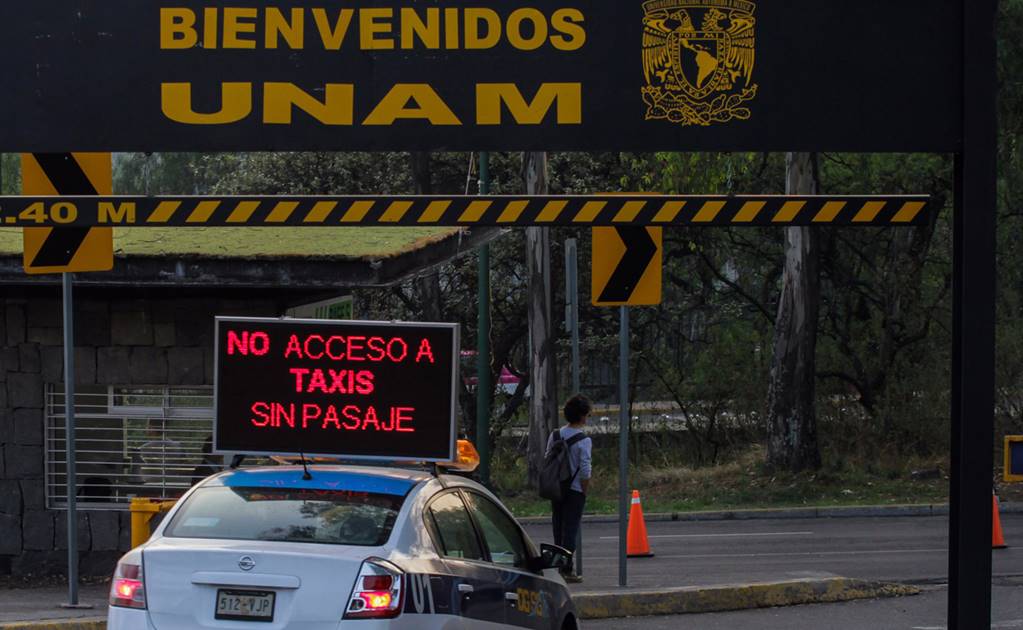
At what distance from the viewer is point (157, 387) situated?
14227mm

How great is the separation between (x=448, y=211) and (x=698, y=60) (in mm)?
1561

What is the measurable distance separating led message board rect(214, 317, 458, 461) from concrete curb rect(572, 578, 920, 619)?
4161 mm

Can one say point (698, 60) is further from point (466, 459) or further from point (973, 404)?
point (466, 459)

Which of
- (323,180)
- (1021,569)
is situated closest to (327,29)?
(1021,569)

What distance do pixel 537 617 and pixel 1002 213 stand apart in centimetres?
2312

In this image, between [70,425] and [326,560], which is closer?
[326,560]

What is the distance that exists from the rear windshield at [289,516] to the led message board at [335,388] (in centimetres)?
92

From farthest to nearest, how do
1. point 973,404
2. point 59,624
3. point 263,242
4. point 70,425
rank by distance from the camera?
point 263,242 < point 70,425 < point 59,624 < point 973,404

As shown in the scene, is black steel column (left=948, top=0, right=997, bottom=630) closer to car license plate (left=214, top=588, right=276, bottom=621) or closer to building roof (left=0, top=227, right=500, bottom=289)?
car license plate (left=214, top=588, right=276, bottom=621)

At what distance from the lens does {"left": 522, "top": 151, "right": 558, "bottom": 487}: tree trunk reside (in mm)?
26516

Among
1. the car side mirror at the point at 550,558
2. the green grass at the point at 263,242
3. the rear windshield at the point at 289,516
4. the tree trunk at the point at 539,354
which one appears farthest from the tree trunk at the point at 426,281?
the rear windshield at the point at 289,516

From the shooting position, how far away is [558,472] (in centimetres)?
1324

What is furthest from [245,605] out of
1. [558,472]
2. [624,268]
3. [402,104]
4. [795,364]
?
[795,364]

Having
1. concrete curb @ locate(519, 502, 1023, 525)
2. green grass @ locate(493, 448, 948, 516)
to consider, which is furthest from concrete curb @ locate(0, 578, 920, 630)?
green grass @ locate(493, 448, 948, 516)
